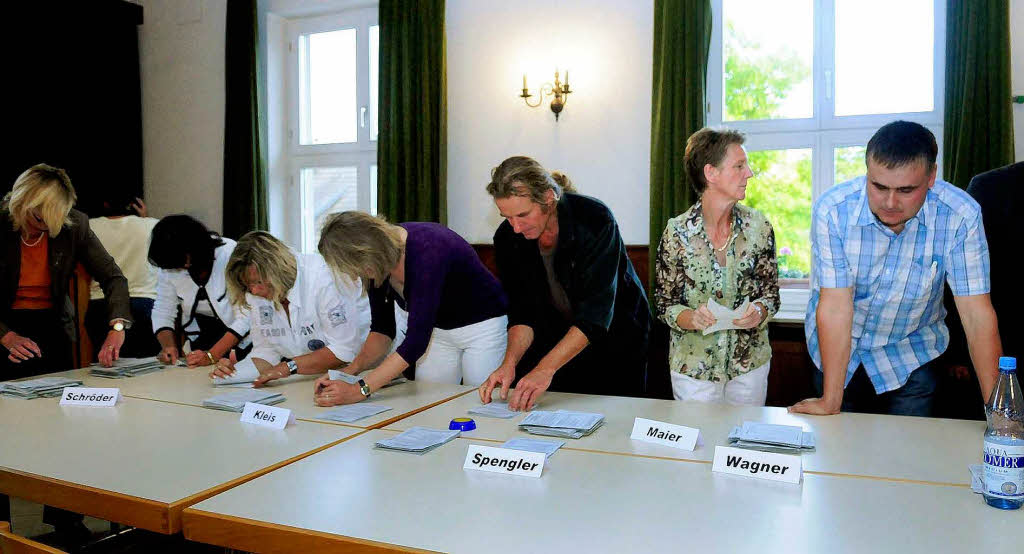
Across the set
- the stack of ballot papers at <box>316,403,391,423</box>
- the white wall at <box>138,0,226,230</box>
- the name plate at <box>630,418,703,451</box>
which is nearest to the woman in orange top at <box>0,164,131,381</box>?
the stack of ballot papers at <box>316,403,391,423</box>

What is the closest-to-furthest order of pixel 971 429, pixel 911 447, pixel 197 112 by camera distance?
pixel 911 447
pixel 971 429
pixel 197 112

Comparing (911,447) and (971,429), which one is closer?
(911,447)

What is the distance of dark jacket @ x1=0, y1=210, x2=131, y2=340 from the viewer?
113 inches

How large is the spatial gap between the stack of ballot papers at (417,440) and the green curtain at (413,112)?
3.26 meters

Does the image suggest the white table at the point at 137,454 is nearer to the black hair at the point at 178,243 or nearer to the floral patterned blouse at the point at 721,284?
the black hair at the point at 178,243

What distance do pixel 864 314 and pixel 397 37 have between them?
3.92m

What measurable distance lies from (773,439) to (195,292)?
2438 millimetres

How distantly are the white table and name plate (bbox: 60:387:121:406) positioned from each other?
44 mm

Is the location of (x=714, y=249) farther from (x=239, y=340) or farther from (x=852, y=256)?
(x=239, y=340)

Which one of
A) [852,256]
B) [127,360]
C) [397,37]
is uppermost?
[397,37]

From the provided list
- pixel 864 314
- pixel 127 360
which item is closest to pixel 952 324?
pixel 864 314

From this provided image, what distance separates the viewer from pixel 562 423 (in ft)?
6.02

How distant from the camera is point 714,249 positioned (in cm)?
241

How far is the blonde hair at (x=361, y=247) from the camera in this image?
218cm
